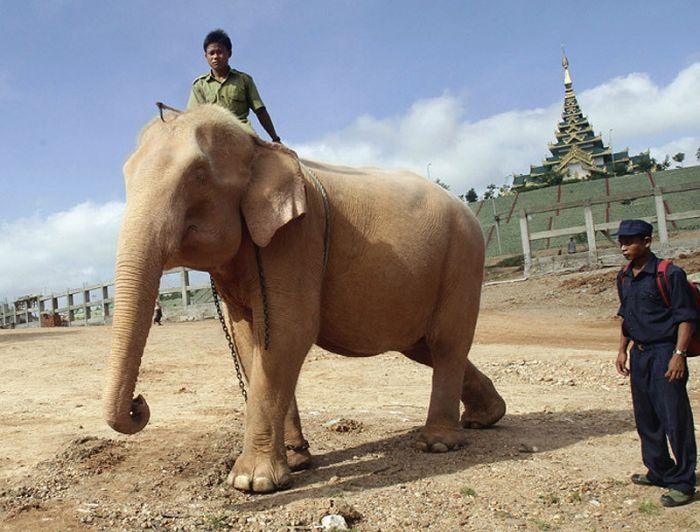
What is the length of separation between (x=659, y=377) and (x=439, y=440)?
1.79 m

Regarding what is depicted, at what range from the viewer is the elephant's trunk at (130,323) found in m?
3.46

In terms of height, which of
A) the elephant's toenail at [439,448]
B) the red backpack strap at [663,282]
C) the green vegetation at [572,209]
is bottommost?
the elephant's toenail at [439,448]

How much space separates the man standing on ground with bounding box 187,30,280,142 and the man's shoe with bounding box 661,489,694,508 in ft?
12.1

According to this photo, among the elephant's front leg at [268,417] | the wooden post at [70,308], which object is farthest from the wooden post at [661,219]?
the wooden post at [70,308]

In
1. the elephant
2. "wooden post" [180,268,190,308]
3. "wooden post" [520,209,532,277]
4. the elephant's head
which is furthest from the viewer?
"wooden post" [180,268,190,308]

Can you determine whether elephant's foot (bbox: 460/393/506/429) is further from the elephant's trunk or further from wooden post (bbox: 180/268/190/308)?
wooden post (bbox: 180/268/190/308)

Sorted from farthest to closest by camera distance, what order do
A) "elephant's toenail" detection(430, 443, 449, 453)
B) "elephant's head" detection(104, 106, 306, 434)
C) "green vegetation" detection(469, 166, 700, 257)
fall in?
1. "green vegetation" detection(469, 166, 700, 257)
2. "elephant's toenail" detection(430, 443, 449, 453)
3. "elephant's head" detection(104, 106, 306, 434)

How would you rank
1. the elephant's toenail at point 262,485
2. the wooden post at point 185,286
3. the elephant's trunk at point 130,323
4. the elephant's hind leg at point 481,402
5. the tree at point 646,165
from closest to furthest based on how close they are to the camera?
1. the elephant's trunk at point 130,323
2. the elephant's toenail at point 262,485
3. the elephant's hind leg at point 481,402
4. the wooden post at point 185,286
5. the tree at point 646,165

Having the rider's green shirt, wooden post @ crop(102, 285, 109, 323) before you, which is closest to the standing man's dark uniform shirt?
the rider's green shirt

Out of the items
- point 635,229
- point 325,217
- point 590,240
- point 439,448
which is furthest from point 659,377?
point 590,240

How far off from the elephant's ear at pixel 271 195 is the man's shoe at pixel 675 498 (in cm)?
276

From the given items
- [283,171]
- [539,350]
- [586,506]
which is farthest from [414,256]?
[539,350]

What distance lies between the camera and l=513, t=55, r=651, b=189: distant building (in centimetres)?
7212

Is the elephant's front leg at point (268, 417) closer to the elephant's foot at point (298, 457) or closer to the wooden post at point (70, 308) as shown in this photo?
the elephant's foot at point (298, 457)
